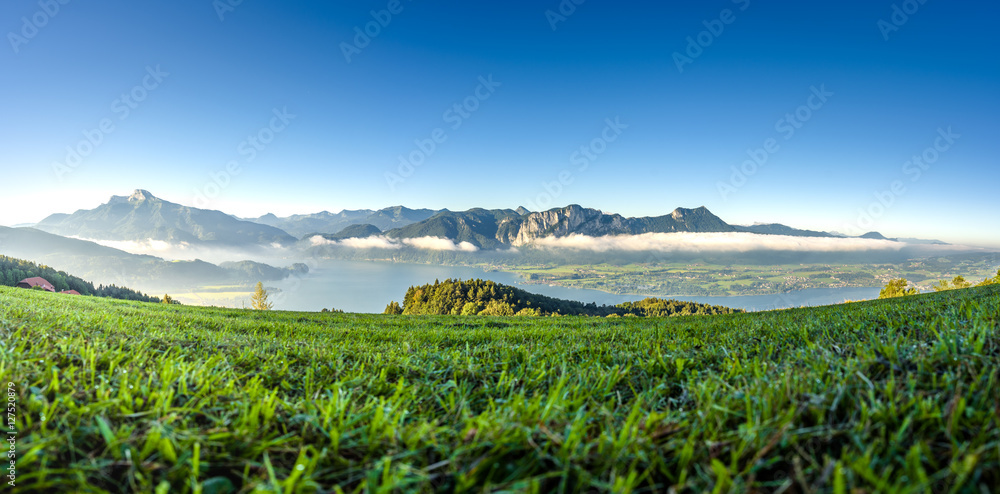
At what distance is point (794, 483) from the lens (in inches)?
40.0

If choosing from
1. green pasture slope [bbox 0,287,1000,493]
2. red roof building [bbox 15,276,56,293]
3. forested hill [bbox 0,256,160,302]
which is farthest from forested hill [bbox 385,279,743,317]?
green pasture slope [bbox 0,287,1000,493]

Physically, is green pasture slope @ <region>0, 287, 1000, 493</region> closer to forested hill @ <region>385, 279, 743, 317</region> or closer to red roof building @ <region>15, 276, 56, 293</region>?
red roof building @ <region>15, 276, 56, 293</region>

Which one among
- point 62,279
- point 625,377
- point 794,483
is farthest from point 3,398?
point 62,279

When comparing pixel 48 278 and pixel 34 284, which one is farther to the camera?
pixel 48 278

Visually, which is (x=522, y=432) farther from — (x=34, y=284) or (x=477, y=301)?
(x=477, y=301)

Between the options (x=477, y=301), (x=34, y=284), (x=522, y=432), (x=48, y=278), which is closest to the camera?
(x=522, y=432)

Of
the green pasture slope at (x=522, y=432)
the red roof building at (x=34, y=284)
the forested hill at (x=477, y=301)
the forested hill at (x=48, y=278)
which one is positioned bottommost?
the forested hill at (x=477, y=301)

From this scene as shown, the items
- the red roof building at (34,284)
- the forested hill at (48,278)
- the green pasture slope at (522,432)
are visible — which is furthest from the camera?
the forested hill at (48,278)

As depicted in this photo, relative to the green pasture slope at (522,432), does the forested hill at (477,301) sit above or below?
below

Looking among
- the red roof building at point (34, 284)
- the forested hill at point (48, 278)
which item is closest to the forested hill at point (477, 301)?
the red roof building at point (34, 284)

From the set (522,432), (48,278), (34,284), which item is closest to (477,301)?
(34,284)

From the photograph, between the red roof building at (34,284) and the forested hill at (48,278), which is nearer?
the red roof building at (34,284)

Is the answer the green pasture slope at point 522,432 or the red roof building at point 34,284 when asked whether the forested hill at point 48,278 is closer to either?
the red roof building at point 34,284

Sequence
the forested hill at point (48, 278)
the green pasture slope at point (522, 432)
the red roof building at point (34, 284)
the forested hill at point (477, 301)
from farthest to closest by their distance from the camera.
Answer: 1. the forested hill at point (477, 301)
2. the forested hill at point (48, 278)
3. the red roof building at point (34, 284)
4. the green pasture slope at point (522, 432)
